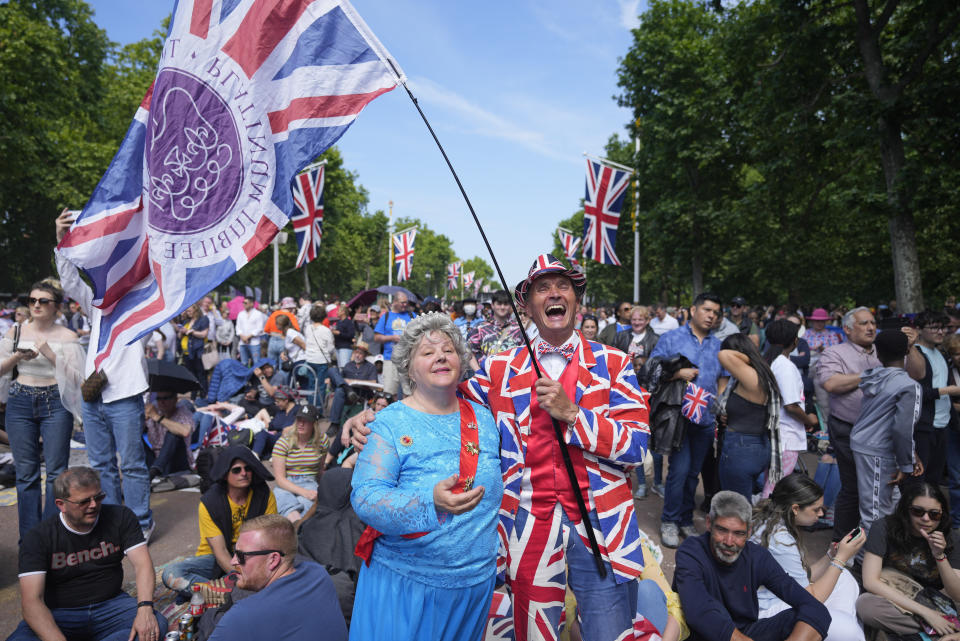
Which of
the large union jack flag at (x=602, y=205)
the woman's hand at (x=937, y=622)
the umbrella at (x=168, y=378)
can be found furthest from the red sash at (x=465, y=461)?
the large union jack flag at (x=602, y=205)

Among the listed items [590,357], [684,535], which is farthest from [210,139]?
[684,535]

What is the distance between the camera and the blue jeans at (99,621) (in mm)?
3174

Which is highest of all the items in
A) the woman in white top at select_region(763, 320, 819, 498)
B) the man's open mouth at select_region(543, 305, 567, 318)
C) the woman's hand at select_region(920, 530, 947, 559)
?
the man's open mouth at select_region(543, 305, 567, 318)

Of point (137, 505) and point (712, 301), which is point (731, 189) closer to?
point (712, 301)

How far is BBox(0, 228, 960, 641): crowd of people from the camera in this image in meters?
2.07

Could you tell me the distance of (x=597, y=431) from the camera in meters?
2.00

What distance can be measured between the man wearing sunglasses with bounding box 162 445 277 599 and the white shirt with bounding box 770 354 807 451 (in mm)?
4149

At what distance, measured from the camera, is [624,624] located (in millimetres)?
2123

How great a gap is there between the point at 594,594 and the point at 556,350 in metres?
0.92

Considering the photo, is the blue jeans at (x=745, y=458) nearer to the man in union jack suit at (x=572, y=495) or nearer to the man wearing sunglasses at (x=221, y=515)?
the man in union jack suit at (x=572, y=495)

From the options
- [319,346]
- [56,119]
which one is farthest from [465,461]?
[56,119]

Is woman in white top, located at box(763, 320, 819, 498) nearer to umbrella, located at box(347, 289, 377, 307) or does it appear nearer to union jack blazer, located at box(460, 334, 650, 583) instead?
union jack blazer, located at box(460, 334, 650, 583)

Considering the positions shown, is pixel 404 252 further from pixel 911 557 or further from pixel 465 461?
pixel 465 461

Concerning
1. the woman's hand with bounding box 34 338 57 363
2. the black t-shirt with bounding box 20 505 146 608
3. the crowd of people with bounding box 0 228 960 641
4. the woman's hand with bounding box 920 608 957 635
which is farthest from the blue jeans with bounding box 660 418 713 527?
the woman's hand with bounding box 34 338 57 363
